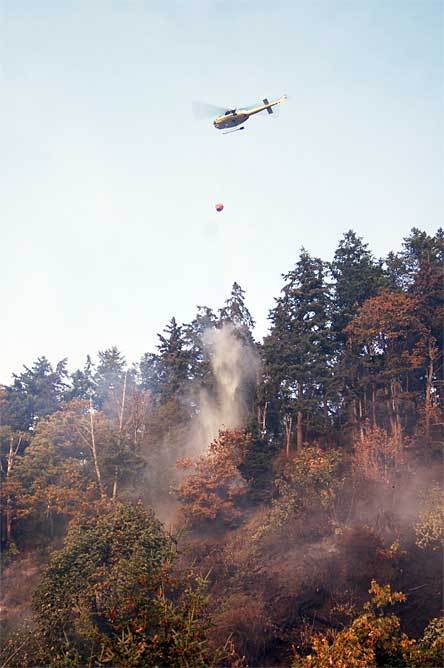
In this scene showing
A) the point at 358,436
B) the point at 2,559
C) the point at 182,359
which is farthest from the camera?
the point at 182,359

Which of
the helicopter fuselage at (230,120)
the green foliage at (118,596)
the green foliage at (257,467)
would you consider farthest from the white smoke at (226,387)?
the helicopter fuselage at (230,120)

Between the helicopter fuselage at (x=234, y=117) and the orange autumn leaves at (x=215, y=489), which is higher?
the helicopter fuselage at (x=234, y=117)

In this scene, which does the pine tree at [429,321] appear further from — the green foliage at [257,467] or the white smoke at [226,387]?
the white smoke at [226,387]

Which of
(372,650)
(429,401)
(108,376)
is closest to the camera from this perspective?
(372,650)

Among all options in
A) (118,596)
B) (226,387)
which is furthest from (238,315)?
(118,596)

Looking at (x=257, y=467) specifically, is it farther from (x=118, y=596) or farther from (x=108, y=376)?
(x=108, y=376)

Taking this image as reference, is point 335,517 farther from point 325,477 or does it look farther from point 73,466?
point 73,466

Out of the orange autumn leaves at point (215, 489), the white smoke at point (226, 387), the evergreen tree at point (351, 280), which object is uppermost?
the evergreen tree at point (351, 280)

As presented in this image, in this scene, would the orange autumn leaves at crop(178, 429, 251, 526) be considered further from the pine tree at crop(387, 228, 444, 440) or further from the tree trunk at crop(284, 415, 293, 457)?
the pine tree at crop(387, 228, 444, 440)

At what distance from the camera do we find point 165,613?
38.5 ft

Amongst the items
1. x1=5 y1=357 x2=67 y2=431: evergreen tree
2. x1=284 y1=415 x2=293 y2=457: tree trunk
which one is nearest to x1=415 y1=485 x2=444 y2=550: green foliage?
x1=284 y1=415 x2=293 y2=457: tree trunk

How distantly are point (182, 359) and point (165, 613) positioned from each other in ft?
140

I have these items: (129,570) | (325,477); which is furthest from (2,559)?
(325,477)

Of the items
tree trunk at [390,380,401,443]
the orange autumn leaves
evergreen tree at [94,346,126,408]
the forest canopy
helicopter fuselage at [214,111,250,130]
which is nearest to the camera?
the forest canopy
